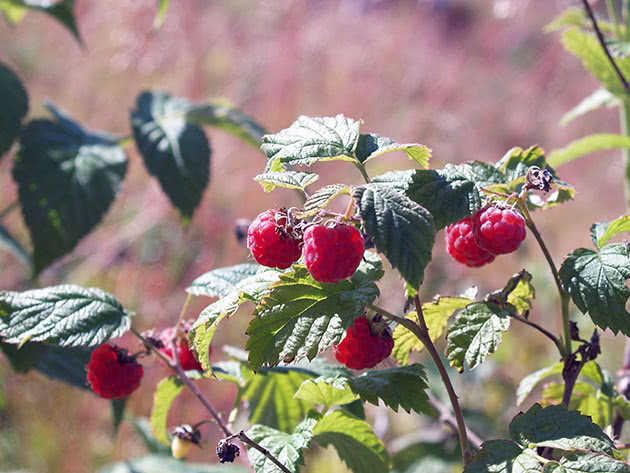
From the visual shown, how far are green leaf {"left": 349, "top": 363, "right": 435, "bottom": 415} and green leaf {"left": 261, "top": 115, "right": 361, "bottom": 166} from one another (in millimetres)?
227

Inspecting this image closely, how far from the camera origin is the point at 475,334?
0.60 meters

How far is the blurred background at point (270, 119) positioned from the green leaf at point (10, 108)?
0.29m

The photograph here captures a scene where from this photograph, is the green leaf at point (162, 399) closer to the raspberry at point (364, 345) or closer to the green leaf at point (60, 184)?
the raspberry at point (364, 345)

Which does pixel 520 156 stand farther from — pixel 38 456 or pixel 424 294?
pixel 38 456

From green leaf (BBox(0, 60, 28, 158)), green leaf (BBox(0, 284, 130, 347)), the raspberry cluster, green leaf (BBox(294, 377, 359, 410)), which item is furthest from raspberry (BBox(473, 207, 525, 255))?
green leaf (BBox(0, 60, 28, 158))

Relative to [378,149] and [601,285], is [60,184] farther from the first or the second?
[601,285]

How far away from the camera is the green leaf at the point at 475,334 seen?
0.58 m

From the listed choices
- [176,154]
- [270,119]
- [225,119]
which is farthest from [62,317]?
[270,119]

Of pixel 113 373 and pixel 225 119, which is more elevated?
pixel 225 119

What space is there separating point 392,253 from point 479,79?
5642mm

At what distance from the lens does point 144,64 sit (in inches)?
114

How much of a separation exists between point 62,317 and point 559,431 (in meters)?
0.52

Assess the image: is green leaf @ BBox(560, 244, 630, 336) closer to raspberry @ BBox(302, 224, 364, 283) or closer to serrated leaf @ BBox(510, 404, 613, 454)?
serrated leaf @ BBox(510, 404, 613, 454)

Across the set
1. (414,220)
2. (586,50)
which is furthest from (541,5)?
(414,220)
